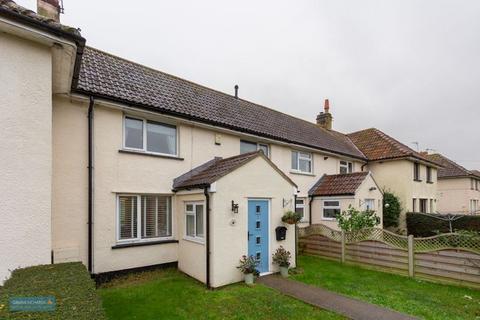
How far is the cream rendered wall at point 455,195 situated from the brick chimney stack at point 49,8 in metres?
38.0

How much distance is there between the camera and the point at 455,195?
30.8 m

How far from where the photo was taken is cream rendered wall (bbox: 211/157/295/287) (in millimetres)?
7930

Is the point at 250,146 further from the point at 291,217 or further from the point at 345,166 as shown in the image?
the point at 345,166

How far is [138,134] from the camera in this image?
9.14 m

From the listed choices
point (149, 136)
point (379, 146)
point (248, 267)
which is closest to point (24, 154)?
point (149, 136)

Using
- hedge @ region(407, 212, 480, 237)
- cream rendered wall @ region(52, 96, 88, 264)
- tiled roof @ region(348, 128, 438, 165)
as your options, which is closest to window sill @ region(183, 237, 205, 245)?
cream rendered wall @ region(52, 96, 88, 264)

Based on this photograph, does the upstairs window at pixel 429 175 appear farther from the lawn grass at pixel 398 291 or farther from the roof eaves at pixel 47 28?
the roof eaves at pixel 47 28

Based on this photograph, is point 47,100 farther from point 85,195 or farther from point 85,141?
point 85,195

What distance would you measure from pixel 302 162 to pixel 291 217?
6655 millimetres

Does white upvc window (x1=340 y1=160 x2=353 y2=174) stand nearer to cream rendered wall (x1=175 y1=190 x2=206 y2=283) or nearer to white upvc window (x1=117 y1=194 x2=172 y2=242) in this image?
cream rendered wall (x1=175 y1=190 x2=206 y2=283)

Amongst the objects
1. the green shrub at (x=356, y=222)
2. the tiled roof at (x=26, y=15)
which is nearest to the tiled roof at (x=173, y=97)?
the tiled roof at (x=26, y=15)

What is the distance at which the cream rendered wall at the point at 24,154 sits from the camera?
4.69m

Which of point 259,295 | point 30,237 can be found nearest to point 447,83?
point 259,295

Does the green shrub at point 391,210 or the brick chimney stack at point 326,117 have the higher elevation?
the brick chimney stack at point 326,117
